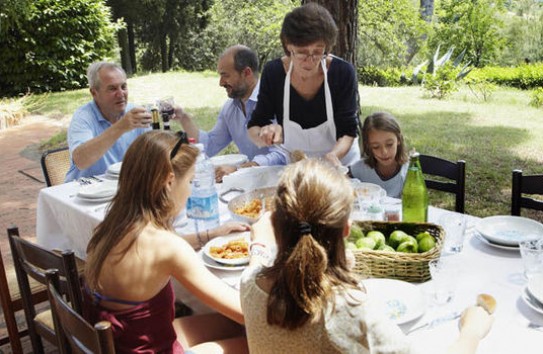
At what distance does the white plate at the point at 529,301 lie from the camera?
1.60 meters

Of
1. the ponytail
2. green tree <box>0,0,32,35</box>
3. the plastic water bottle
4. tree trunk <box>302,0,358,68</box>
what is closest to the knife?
the ponytail

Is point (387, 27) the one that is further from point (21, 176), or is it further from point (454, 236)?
point (454, 236)

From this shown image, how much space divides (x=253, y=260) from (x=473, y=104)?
9023 mm

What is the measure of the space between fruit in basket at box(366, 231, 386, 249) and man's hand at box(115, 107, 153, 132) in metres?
1.72

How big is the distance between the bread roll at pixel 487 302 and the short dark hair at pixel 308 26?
173 centimetres

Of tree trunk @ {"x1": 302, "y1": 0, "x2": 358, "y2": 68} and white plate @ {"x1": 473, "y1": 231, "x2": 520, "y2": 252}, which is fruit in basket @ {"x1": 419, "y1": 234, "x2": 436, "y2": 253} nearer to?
white plate @ {"x1": 473, "y1": 231, "x2": 520, "y2": 252}

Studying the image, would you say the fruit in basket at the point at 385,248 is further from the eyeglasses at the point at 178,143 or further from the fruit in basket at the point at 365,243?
the eyeglasses at the point at 178,143

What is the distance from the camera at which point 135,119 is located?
10.3ft

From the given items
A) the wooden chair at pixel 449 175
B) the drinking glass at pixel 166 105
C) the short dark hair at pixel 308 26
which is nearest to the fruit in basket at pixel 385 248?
the wooden chair at pixel 449 175

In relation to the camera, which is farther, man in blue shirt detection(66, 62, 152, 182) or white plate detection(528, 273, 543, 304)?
man in blue shirt detection(66, 62, 152, 182)

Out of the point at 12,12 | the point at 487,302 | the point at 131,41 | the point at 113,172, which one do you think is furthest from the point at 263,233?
the point at 131,41

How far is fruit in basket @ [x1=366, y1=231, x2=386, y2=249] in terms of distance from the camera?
1877 mm

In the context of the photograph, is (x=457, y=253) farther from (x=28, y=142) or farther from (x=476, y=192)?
(x=28, y=142)

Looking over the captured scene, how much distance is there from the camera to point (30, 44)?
41.1 feet
